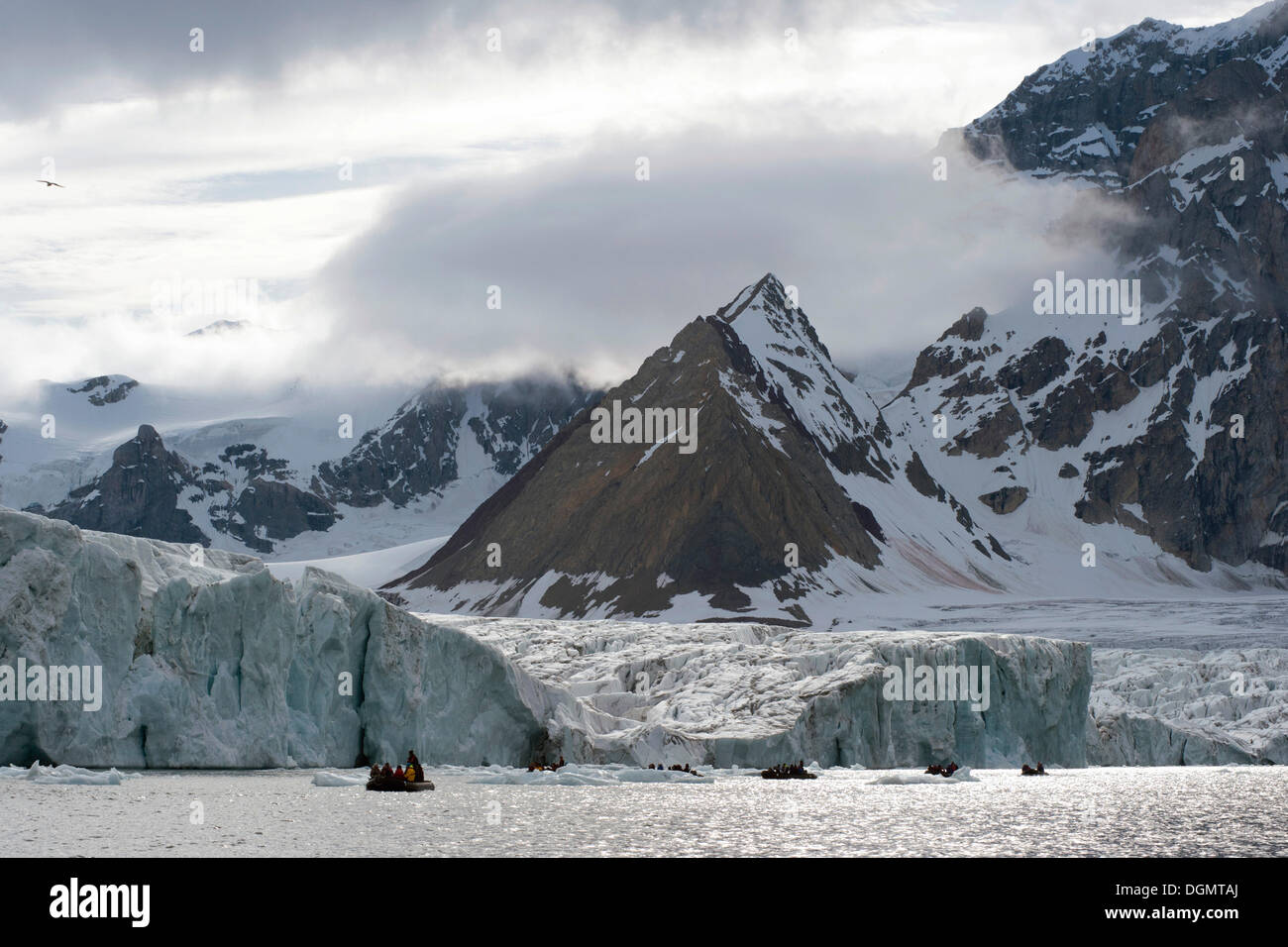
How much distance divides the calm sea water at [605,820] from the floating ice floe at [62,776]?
0.31 metres

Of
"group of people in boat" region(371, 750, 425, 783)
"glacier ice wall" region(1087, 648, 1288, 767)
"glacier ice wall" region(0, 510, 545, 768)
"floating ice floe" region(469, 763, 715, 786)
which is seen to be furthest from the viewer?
"glacier ice wall" region(1087, 648, 1288, 767)

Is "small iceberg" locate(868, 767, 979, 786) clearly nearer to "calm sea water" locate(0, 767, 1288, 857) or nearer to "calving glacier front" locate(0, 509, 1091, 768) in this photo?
"calm sea water" locate(0, 767, 1288, 857)

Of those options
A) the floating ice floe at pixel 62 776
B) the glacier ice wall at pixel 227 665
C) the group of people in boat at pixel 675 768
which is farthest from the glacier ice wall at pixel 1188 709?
the floating ice floe at pixel 62 776

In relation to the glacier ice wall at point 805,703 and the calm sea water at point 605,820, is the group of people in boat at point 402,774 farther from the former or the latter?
the glacier ice wall at point 805,703

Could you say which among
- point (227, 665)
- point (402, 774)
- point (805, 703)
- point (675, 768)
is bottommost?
point (675, 768)

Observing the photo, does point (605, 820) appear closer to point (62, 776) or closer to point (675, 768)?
point (62, 776)

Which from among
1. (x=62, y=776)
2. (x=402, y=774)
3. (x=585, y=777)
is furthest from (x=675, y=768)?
(x=62, y=776)

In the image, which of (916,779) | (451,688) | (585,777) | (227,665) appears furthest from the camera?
(916,779)

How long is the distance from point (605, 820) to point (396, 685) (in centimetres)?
2069

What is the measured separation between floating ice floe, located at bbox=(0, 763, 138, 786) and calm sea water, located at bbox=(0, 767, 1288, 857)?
1.02 feet

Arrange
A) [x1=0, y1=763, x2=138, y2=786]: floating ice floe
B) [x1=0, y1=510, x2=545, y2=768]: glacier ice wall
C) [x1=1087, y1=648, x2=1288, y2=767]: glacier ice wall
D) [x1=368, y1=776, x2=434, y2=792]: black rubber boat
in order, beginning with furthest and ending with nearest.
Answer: [x1=1087, y1=648, x2=1288, y2=767]: glacier ice wall, [x1=368, y1=776, x2=434, y2=792]: black rubber boat, [x1=0, y1=510, x2=545, y2=768]: glacier ice wall, [x1=0, y1=763, x2=138, y2=786]: floating ice floe

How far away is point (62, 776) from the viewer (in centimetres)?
5934

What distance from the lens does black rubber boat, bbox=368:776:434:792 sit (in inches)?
2579

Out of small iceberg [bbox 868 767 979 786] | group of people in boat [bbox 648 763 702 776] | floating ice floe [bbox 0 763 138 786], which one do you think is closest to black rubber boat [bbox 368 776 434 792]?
floating ice floe [bbox 0 763 138 786]
